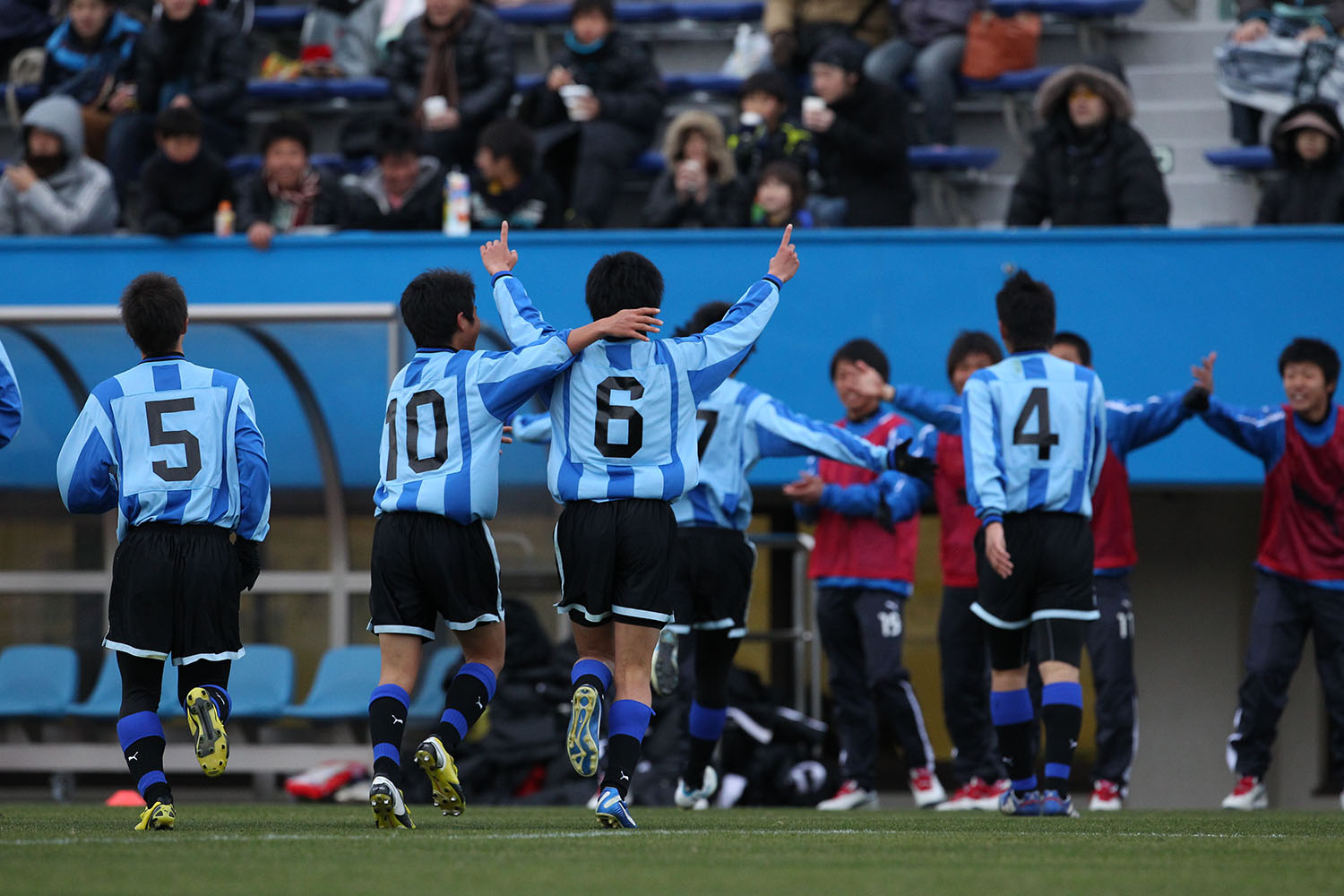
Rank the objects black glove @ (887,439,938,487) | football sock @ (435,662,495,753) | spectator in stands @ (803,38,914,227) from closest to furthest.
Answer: football sock @ (435,662,495,753), black glove @ (887,439,938,487), spectator in stands @ (803,38,914,227)

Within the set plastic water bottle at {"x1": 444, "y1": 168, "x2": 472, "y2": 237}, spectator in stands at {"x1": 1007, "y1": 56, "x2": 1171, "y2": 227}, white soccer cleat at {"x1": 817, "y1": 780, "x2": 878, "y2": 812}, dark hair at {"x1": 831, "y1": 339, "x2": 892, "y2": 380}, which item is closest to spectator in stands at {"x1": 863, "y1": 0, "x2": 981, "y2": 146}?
spectator in stands at {"x1": 1007, "y1": 56, "x2": 1171, "y2": 227}

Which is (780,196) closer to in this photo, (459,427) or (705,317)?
(705,317)

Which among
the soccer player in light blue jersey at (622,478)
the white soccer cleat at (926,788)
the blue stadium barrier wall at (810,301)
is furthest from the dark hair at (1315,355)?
the soccer player in light blue jersey at (622,478)

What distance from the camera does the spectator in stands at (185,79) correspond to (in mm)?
11805

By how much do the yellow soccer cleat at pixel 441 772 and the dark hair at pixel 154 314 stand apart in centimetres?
158

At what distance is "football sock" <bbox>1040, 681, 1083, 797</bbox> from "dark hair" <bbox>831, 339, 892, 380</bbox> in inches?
88.8

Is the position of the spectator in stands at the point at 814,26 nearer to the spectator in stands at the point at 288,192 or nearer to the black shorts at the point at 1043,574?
the spectator in stands at the point at 288,192

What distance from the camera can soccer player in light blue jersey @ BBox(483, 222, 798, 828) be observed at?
561 cm

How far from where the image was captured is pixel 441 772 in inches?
213

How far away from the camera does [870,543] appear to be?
337 inches

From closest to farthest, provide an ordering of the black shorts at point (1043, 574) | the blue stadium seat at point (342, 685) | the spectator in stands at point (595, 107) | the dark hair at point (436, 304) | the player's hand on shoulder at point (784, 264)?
the dark hair at point (436, 304)
the player's hand on shoulder at point (784, 264)
the black shorts at point (1043, 574)
the blue stadium seat at point (342, 685)
the spectator in stands at point (595, 107)

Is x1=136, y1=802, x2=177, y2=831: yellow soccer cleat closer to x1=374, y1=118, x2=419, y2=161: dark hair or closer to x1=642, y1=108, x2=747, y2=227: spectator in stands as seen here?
x1=642, y1=108, x2=747, y2=227: spectator in stands

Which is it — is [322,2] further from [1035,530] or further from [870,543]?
[1035,530]

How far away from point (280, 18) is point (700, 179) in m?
4.66
